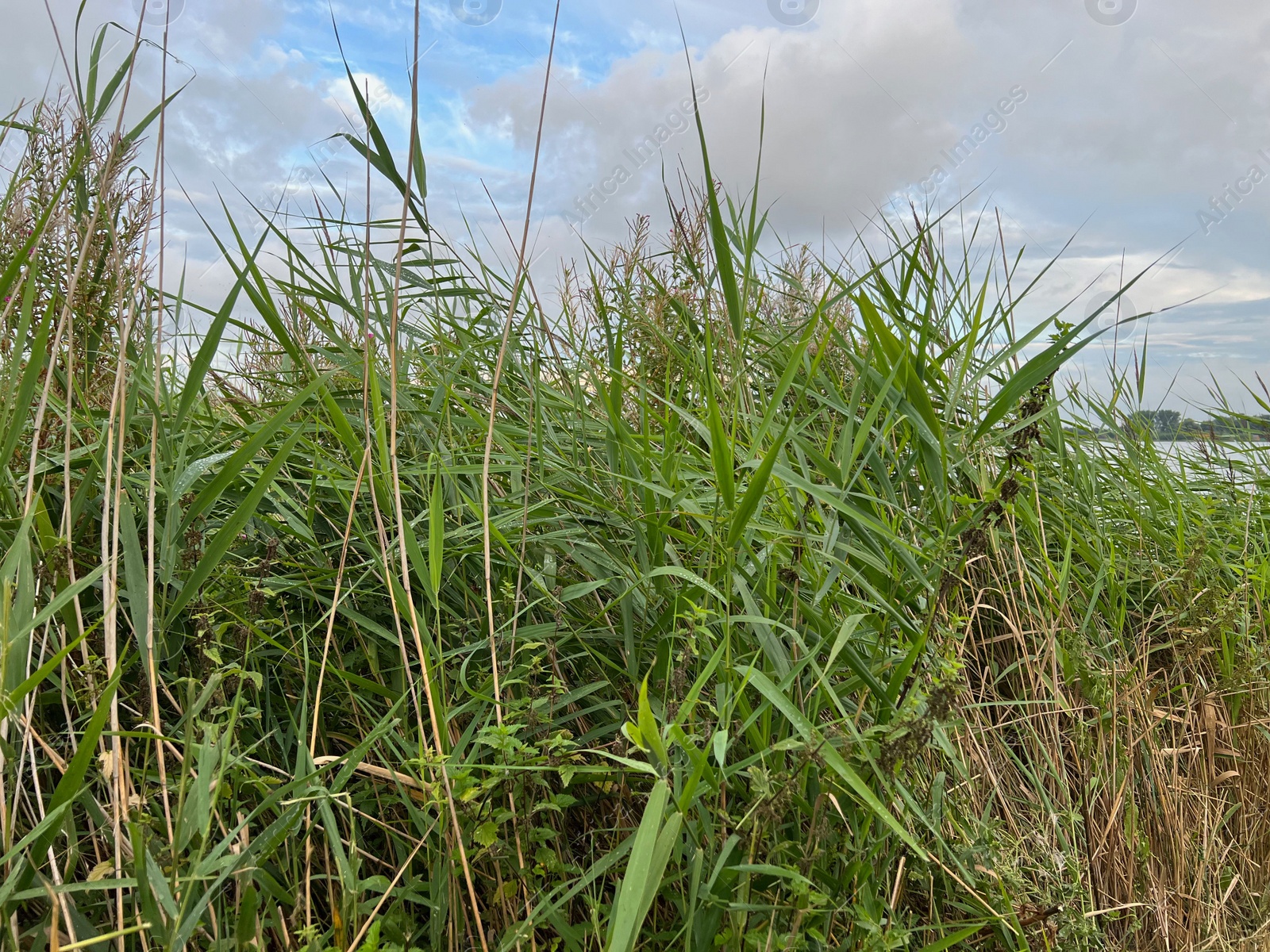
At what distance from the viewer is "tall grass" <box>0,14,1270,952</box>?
1.13m

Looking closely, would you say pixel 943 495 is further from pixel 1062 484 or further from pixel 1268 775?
pixel 1268 775

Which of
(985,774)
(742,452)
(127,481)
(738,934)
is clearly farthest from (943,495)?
(127,481)

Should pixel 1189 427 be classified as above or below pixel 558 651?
above

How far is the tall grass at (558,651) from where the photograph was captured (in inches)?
44.5

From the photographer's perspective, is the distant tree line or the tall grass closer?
the tall grass

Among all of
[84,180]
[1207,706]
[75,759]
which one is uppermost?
[84,180]

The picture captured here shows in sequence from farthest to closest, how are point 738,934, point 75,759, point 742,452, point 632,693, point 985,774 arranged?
point 742,452, point 985,774, point 632,693, point 738,934, point 75,759

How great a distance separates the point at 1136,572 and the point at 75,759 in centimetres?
249

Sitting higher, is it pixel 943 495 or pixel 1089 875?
pixel 943 495

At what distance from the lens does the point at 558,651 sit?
1.50 meters

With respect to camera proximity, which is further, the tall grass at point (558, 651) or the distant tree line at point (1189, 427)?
the distant tree line at point (1189, 427)

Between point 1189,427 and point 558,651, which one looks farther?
point 1189,427

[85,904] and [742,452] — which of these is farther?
[742,452]

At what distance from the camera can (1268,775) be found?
211 cm
